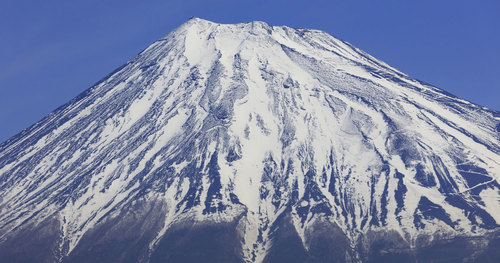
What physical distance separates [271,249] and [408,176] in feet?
119

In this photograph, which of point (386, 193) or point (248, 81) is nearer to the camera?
point (386, 193)

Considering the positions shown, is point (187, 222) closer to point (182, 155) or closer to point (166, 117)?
point (182, 155)

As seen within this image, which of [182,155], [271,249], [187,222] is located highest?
[182,155]

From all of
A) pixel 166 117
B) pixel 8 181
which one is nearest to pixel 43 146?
pixel 8 181

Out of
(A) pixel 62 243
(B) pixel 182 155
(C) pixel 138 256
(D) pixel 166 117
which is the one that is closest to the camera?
(C) pixel 138 256

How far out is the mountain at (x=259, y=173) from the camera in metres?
131

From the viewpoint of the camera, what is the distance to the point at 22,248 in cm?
13662

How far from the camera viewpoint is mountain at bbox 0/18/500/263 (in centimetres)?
13088

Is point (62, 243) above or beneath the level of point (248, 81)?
beneath

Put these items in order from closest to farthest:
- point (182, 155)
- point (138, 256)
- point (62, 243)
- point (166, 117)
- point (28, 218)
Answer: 1. point (138, 256)
2. point (62, 243)
3. point (28, 218)
4. point (182, 155)
5. point (166, 117)

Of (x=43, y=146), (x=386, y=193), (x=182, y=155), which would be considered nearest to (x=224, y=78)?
(x=182, y=155)

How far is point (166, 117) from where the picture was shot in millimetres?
179375

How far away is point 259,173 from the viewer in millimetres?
152875

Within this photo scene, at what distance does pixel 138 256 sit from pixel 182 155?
36.1 metres
